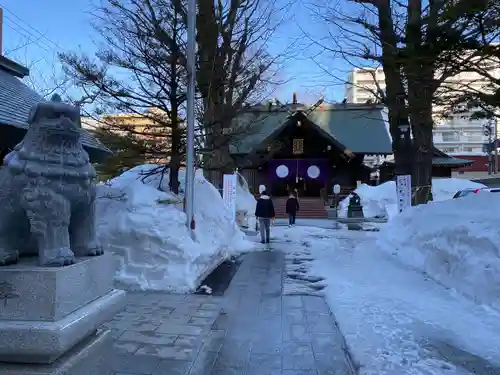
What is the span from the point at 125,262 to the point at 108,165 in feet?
9.23

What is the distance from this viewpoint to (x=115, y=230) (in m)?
7.83

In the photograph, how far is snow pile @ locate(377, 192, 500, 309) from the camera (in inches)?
239

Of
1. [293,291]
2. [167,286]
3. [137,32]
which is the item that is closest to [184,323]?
[167,286]

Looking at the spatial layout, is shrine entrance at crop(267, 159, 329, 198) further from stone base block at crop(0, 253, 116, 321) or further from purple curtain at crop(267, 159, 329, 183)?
stone base block at crop(0, 253, 116, 321)

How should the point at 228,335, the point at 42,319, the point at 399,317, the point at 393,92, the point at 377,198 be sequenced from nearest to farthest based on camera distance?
the point at 42,319, the point at 228,335, the point at 399,317, the point at 393,92, the point at 377,198

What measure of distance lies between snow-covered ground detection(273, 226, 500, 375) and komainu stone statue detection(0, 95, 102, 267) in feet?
9.92

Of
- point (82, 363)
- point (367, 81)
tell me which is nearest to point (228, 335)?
point (82, 363)

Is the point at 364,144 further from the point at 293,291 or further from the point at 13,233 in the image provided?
the point at 13,233

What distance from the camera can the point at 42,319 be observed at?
2.82 meters

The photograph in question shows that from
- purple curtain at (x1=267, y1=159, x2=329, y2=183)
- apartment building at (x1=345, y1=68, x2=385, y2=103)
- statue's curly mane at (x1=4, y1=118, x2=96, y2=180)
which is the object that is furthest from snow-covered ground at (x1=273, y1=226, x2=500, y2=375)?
purple curtain at (x1=267, y1=159, x2=329, y2=183)

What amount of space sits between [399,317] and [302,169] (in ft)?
81.9

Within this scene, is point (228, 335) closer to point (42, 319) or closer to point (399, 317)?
point (399, 317)

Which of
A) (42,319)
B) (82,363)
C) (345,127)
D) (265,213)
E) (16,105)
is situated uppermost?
(345,127)

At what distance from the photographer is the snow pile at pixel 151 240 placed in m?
7.42
